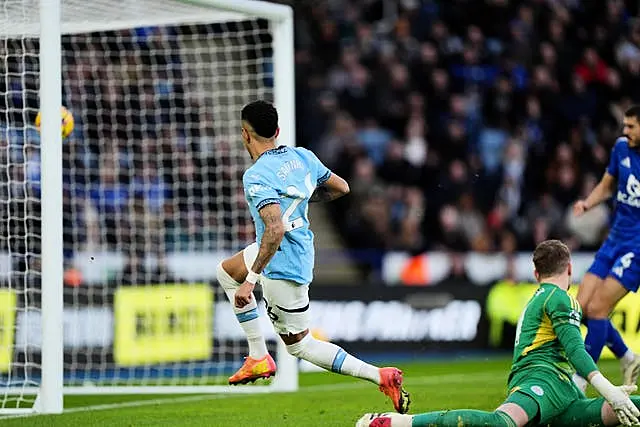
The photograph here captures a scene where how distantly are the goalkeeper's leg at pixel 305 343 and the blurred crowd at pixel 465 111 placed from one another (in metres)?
10.5

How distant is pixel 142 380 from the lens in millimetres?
13727

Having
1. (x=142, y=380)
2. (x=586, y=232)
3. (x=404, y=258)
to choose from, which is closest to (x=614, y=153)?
(x=142, y=380)

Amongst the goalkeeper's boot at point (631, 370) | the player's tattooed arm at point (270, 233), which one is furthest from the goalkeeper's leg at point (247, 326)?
the goalkeeper's boot at point (631, 370)

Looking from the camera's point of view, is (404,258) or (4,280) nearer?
(4,280)

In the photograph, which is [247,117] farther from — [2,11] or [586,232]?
[586,232]

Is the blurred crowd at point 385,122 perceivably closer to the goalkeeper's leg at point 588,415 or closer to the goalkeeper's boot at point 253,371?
the goalkeeper's boot at point 253,371

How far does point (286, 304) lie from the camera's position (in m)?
7.28

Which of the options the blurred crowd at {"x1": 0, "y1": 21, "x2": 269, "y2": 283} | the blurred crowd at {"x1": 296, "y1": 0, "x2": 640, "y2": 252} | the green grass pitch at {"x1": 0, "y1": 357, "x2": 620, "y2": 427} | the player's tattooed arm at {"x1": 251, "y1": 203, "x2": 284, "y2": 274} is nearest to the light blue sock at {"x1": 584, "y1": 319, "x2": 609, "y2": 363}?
the green grass pitch at {"x1": 0, "y1": 357, "x2": 620, "y2": 427}

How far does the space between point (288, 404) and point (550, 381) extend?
386cm

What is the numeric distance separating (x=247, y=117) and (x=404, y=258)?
10.5 meters

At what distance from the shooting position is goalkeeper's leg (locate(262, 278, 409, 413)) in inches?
284

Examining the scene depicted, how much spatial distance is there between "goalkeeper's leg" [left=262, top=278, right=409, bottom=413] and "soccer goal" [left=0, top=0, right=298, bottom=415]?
2627 millimetres

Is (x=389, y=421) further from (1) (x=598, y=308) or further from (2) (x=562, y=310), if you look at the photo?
(1) (x=598, y=308)

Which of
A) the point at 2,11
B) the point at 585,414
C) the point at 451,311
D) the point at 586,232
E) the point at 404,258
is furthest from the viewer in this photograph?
the point at 586,232
